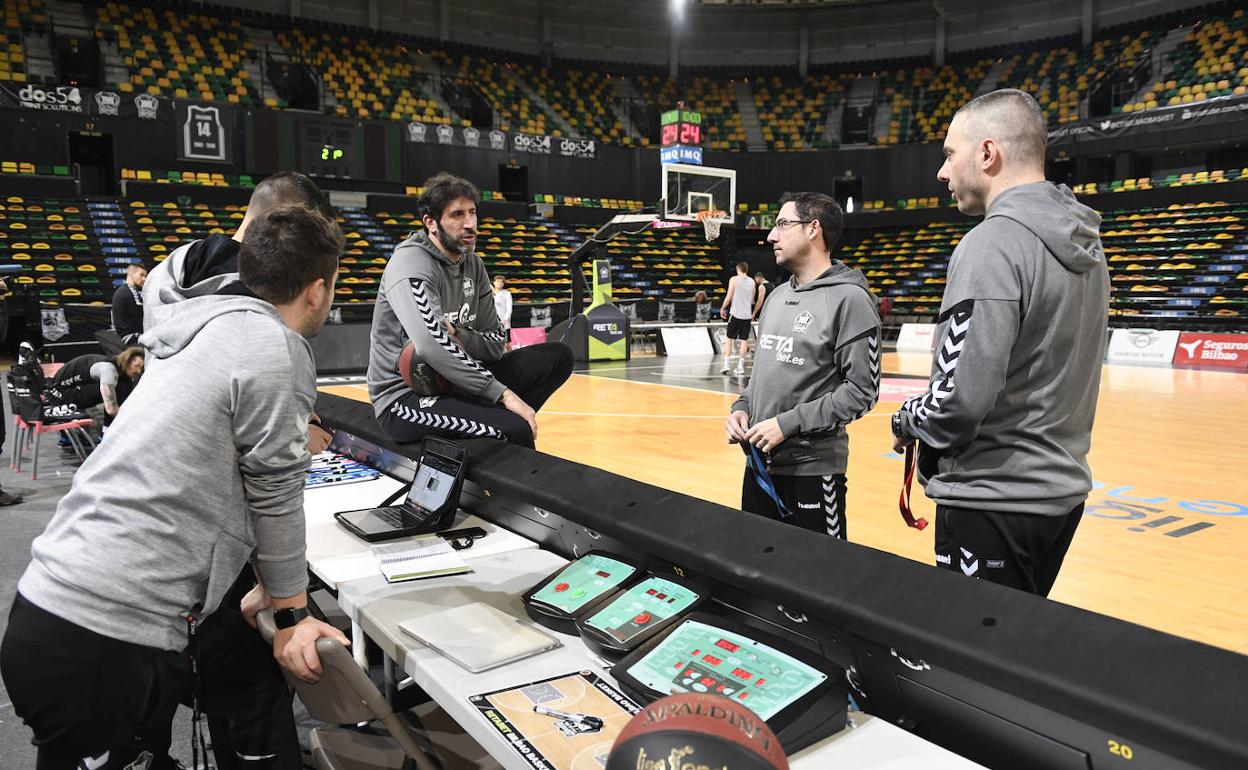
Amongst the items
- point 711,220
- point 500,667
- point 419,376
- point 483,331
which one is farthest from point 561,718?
point 711,220

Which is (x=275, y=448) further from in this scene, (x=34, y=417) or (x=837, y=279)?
(x=34, y=417)

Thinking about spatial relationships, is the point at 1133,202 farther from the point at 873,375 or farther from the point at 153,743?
the point at 153,743

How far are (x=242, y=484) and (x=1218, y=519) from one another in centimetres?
468

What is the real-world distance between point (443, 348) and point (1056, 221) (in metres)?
1.89

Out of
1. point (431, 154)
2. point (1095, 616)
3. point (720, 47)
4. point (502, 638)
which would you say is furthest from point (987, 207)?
point (720, 47)

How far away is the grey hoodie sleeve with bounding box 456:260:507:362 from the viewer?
9.95 ft

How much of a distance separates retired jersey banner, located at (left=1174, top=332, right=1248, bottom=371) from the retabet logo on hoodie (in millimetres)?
12892

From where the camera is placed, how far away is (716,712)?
0.84m

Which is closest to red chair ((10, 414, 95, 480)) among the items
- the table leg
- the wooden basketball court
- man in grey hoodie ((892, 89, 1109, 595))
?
the wooden basketball court

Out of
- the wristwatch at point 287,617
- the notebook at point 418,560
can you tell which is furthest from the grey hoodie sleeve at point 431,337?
the wristwatch at point 287,617

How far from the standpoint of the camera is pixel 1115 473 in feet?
17.4

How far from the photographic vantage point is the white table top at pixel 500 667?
44.9 inches

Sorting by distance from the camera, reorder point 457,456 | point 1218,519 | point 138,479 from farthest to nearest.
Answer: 1. point 1218,519
2. point 457,456
3. point 138,479

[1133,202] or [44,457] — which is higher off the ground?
[1133,202]
